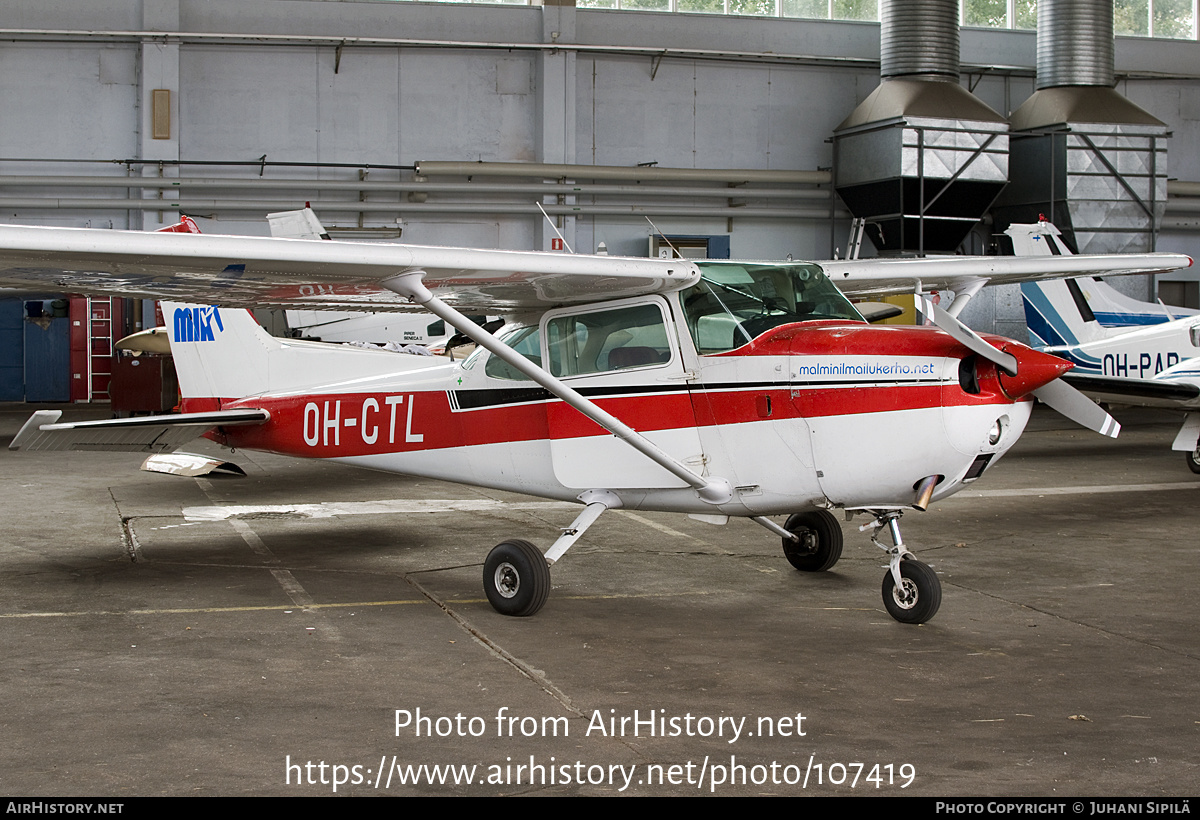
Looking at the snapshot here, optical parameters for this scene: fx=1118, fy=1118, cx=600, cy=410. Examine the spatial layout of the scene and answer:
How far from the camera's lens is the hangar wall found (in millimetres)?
21031

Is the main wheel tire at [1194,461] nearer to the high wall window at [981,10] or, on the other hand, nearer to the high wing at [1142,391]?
the high wing at [1142,391]

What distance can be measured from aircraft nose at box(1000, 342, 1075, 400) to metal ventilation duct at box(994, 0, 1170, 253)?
1812cm

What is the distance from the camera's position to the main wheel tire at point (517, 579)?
5879 mm

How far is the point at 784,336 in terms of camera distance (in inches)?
224

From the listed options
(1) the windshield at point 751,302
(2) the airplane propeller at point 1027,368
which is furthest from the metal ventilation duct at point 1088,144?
(2) the airplane propeller at point 1027,368

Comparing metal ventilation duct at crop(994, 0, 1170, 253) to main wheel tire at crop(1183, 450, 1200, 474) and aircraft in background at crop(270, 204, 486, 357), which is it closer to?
main wheel tire at crop(1183, 450, 1200, 474)

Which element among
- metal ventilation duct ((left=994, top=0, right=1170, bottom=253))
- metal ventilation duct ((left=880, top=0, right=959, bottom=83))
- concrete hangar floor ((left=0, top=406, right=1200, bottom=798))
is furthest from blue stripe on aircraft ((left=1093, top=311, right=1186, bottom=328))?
metal ventilation duct ((left=880, top=0, right=959, bottom=83))

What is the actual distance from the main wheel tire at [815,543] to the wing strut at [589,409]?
4.59ft

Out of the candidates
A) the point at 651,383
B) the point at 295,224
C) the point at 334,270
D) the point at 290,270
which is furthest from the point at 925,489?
the point at 295,224

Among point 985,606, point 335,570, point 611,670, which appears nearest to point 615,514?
point 335,570

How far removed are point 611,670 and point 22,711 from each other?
234cm

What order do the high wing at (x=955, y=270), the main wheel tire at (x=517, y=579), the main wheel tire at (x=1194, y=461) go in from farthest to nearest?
the main wheel tire at (x=1194, y=461) < the high wing at (x=955, y=270) < the main wheel tire at (x=517, y=579)
